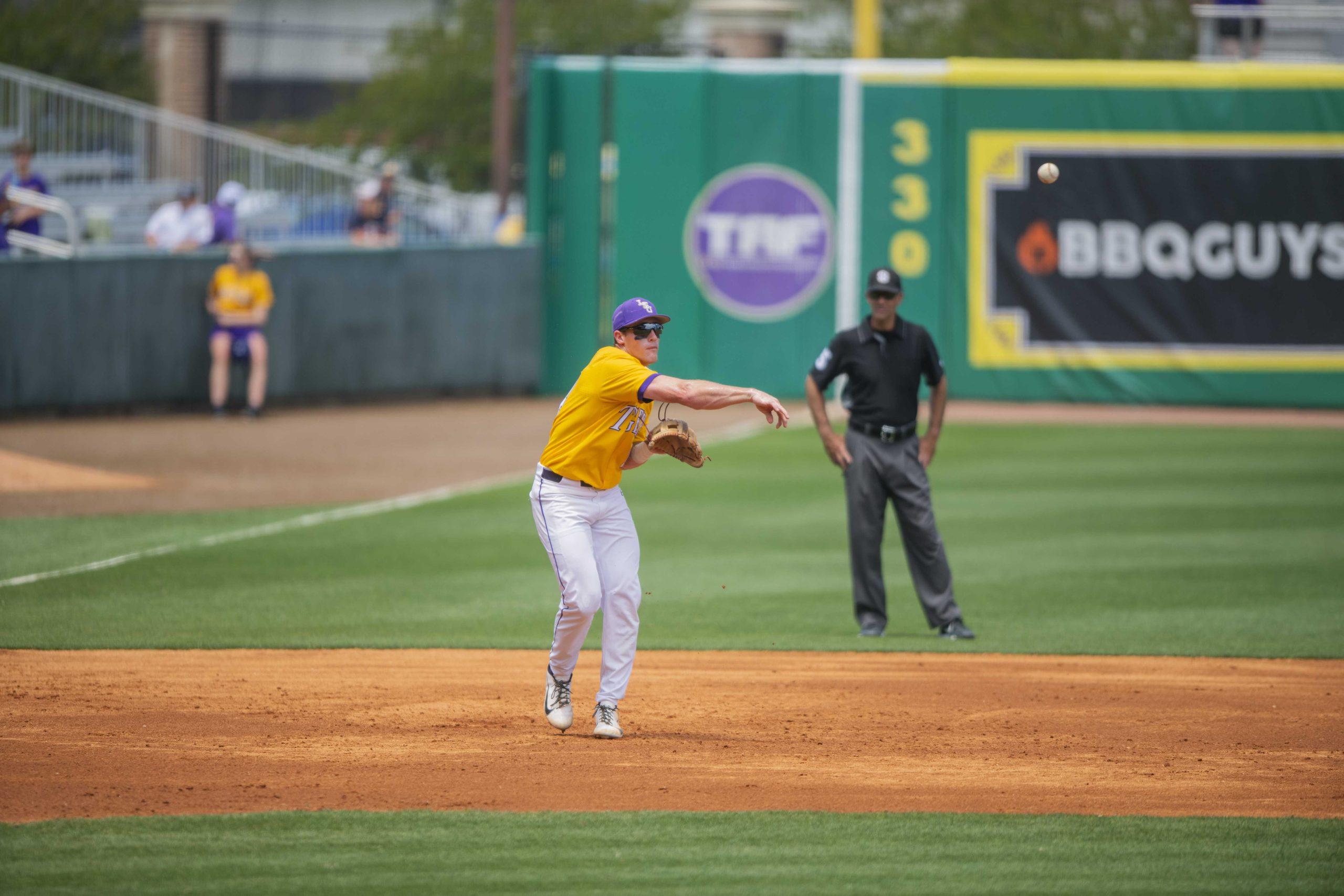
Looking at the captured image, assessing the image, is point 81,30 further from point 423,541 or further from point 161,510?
point 423,541

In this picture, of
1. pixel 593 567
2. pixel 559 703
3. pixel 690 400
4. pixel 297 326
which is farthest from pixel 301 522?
pixel 690 400

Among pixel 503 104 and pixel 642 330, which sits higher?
pixel 503 104

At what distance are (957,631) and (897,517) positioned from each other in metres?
0.78

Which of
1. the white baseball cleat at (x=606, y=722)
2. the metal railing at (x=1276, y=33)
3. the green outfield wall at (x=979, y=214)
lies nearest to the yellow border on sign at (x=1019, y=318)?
the green outfield wall at (x=979, y=214)

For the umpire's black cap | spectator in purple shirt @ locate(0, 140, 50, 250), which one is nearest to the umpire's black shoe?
the umpire's black cap

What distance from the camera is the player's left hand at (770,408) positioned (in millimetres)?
6484

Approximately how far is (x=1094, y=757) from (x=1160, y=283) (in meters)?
14.8

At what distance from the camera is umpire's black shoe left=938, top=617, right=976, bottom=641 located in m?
9.59

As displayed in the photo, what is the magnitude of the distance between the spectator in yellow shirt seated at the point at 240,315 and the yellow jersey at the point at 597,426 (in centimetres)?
1259

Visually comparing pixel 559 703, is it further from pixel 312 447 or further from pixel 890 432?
pixel 312 447

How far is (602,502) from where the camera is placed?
7.07 meters

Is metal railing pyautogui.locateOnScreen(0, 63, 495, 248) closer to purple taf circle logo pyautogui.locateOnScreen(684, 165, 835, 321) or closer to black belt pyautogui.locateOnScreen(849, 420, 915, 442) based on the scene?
purple taf circle logo pyautogui.locateOnScreen(684, 165, 835, 321)

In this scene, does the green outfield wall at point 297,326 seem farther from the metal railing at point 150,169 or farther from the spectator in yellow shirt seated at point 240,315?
the metal railing at point 150,169

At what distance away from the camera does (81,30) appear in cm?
2883
